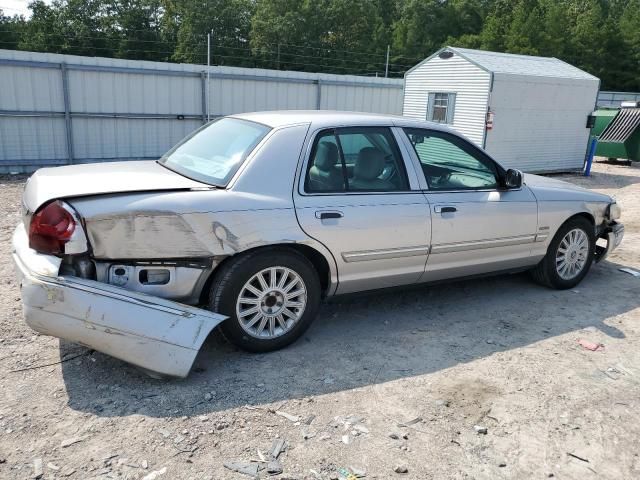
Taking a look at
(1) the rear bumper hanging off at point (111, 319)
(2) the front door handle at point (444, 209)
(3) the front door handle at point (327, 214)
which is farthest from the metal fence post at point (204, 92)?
(1) the rear bumper hanging off at point (111, 319)

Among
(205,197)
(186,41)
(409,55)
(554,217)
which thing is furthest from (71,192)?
(409,55)

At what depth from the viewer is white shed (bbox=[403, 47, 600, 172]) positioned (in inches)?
501

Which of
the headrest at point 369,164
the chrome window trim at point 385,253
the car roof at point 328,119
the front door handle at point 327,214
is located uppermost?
the car roof at point 328,119

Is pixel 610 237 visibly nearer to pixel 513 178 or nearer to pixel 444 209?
pixel 513 178

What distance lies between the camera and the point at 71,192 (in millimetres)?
3402

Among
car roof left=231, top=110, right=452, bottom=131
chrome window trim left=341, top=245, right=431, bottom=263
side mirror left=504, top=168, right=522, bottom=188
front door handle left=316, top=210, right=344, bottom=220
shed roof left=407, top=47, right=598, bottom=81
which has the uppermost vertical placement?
shed roof left=407, top=47, right=598, bottom=81

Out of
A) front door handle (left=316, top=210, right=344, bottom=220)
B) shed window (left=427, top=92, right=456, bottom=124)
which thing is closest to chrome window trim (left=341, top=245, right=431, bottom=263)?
front door handle (left=316, top=210, right=344, bottom=220)

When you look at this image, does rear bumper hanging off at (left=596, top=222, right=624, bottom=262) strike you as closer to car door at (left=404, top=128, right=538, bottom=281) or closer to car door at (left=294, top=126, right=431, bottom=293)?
car door at (left=404, top=128, right=538, bottom=281)

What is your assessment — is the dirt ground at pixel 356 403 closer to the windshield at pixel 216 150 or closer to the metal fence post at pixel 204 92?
the windshield at pixel 216 150

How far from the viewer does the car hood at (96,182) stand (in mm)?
3441

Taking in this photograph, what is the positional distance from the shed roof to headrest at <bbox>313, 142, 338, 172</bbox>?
31.0 feet

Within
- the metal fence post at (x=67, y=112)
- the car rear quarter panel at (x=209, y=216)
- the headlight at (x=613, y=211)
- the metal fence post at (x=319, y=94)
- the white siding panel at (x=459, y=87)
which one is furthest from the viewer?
the metal fence post at (x=319, y=94)

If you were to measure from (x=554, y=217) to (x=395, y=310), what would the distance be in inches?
67.3

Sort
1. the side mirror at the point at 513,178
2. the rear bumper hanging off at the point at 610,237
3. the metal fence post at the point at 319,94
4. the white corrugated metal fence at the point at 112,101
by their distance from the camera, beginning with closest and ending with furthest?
the side mirror at the point at 513,178 → the rear bumper hanging off at the point at 610,237 → the white corrugated metal fence at the point at 112,101 → the metal fence post at the point at 319,94
